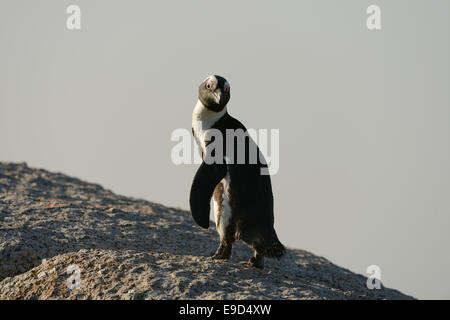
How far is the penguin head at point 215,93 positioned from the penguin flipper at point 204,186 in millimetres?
639

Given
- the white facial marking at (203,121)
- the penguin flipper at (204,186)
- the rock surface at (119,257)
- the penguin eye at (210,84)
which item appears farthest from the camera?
the white facial marking at (203,121)

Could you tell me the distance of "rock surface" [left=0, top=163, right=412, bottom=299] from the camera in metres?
6.11

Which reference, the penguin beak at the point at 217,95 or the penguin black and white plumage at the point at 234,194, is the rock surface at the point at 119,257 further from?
the penguin beak at the point at 217,95

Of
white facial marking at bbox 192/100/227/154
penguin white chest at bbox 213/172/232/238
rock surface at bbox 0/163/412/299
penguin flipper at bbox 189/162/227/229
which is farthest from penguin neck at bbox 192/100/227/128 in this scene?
rock surface at bbox 0/163/412/299

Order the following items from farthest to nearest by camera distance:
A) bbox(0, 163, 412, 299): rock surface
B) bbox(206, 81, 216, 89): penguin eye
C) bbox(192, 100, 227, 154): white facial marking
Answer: bbox(192, 100, 227, 154): white facial marking < bbox(206, 81, 216, 89): penguin eye < bbox(0, 163, 412, 299): rock surface

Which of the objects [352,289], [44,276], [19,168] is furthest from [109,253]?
[19,168]

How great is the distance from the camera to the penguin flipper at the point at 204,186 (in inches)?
274

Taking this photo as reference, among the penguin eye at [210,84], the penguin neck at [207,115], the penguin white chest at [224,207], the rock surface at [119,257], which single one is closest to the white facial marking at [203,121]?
the penguin neck at [207,115]

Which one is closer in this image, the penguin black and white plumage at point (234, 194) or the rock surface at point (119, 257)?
the rock surface at point (119, 257)

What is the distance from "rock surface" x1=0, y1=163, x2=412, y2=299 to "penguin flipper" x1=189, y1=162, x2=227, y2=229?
0.52m

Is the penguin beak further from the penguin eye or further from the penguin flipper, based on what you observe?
the penguin flipper

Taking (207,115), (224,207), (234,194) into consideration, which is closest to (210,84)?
(207,115)

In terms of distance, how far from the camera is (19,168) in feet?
45.1

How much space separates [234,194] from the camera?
6.98 metres
